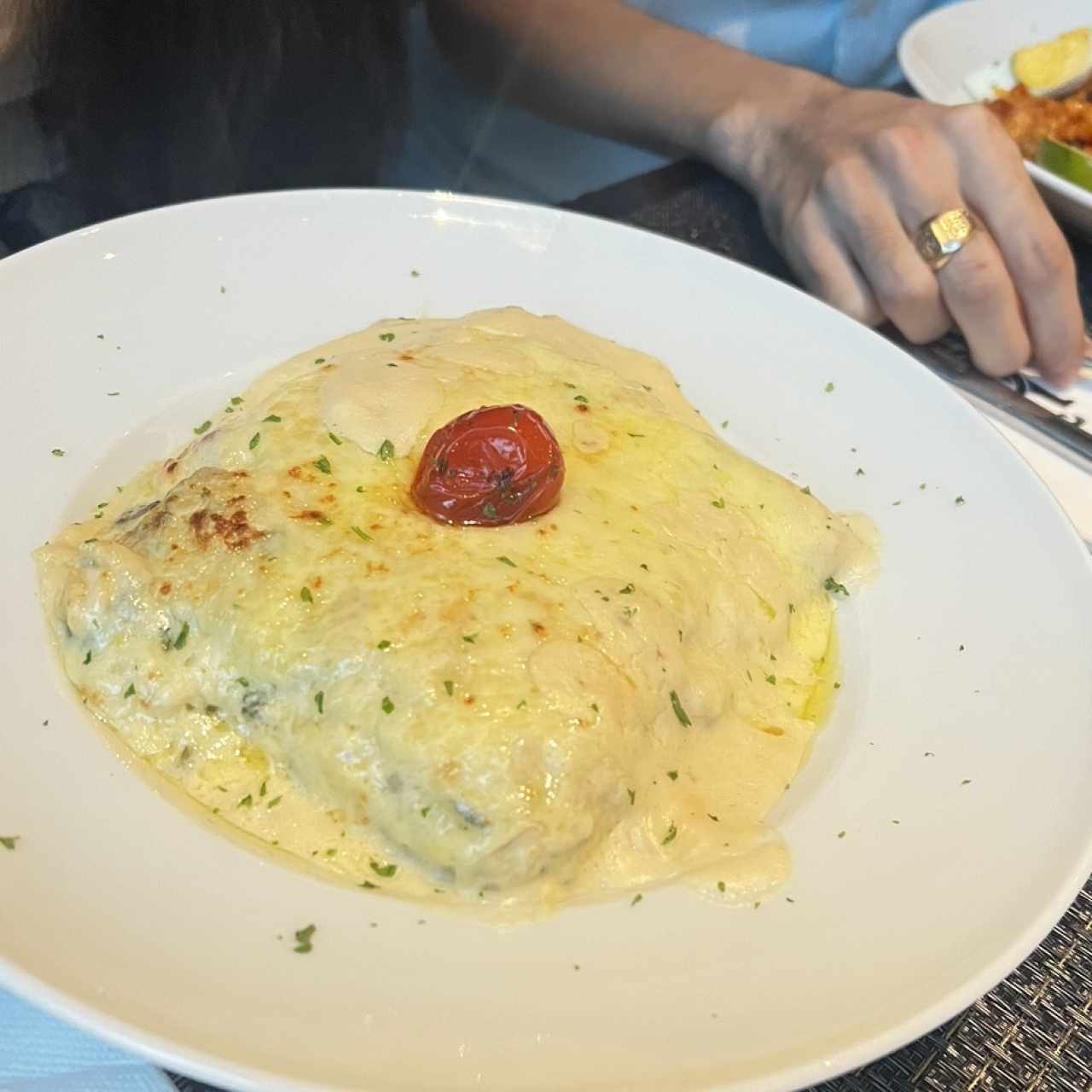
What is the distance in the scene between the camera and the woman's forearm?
310 cm

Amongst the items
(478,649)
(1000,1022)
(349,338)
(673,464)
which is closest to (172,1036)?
(478,649)

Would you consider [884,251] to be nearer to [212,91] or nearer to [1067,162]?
[1067,162]

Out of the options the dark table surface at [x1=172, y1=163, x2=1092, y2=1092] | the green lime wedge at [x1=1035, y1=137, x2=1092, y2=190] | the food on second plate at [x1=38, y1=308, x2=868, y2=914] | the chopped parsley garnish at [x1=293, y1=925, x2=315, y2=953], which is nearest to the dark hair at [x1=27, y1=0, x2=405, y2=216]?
the food on second plate at [x1=38, y1=308, x2=868, y2=914]

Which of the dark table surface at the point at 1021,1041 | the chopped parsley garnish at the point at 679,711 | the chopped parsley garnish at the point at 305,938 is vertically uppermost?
the chopped parsley garnish at the point at 305,938

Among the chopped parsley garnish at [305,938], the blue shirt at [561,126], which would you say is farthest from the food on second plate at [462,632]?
the blue shirt at [561,126]

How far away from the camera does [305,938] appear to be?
3.96ft

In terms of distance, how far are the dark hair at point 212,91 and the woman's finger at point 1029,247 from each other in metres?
1.65

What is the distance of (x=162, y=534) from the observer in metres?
1.63

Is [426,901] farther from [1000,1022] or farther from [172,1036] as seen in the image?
[1000,1022]

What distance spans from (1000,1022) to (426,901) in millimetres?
800

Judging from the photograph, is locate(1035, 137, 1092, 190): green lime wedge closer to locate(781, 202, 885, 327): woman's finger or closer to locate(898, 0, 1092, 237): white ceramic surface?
locate(898, 0, 1092, 237): white ceramic surface

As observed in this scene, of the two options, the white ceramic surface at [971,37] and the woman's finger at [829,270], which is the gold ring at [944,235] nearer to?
the woman's finger at [829,270]

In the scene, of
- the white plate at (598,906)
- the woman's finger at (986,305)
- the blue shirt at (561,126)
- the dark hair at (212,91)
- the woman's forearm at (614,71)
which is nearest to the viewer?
the white plate at (598,906)

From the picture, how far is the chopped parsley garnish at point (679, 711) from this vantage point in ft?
5.16
